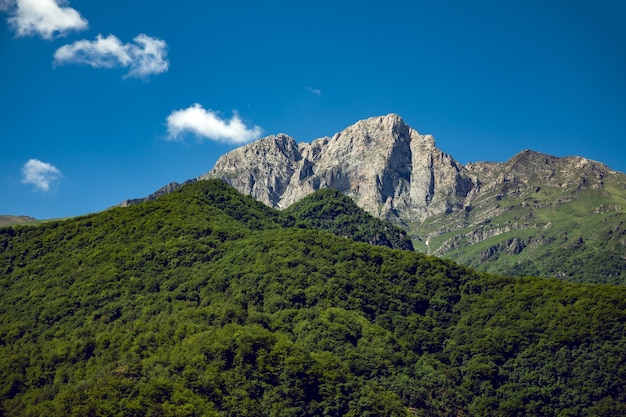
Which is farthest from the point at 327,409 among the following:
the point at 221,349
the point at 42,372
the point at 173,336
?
the point at 42,372

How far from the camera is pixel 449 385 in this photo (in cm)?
18700

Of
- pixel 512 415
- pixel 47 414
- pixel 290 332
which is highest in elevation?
pixel 290 332

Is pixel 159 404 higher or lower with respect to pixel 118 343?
lower

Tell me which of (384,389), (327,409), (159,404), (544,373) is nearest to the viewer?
(159,404)

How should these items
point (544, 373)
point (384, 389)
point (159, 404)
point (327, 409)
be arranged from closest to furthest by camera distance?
1. point (159, 404)
2. point (327, 409)
3. point (384, 389)
4. point (544, 373)

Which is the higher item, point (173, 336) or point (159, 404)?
point (173, 336)

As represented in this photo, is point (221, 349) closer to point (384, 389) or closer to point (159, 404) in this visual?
point (159, 404)

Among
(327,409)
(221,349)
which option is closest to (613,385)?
(327,409)

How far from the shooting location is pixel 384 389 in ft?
577

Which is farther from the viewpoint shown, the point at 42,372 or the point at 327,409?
the point at 42,372

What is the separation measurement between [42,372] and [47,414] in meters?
29.3

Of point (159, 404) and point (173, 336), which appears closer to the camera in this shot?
point (159, 404)

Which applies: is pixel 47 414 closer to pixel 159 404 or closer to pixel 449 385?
pixel 159 404

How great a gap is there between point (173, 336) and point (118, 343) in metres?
12.9
